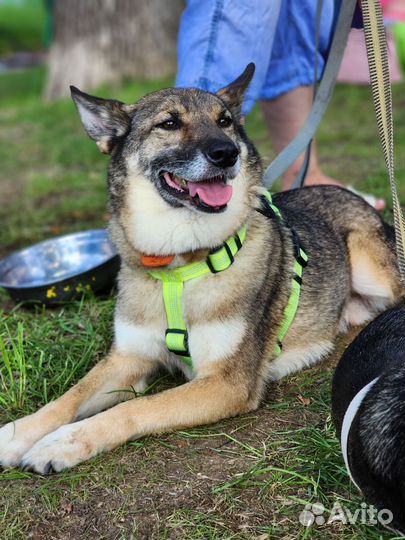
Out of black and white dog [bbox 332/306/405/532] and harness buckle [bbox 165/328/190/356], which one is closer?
black and white dog [bbox 332/306/405/532]

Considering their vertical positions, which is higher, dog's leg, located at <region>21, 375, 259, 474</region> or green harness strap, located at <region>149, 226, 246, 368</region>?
green harness strap, located at <region>149, 226, 246, 368</region>

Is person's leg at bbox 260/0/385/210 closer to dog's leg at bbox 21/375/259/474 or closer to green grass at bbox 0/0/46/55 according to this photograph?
dog's leg at bbox 21/375/259/474

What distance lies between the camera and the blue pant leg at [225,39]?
3934mm

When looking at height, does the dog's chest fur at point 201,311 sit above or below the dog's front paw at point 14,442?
above

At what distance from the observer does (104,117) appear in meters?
3.46

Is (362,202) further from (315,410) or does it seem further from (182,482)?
(182,482)

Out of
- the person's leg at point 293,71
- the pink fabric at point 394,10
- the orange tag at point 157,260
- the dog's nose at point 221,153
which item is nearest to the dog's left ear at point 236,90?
the dog's nose at point 221,153

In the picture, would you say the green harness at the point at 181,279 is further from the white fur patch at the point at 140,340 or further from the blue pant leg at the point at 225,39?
the blue pant leg at the point at 225,39

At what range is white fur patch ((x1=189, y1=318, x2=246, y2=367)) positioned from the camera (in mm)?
3227

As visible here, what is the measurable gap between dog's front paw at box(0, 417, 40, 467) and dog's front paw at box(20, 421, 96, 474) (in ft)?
0.21

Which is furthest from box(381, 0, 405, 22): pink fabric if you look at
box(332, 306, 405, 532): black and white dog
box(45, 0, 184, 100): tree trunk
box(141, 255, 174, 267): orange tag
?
box(332, 306, 405, 532): black and white dog

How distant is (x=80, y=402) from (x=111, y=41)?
27.7ft

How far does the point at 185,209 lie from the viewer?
3.26 m

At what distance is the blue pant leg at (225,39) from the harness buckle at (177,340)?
4.36ft
